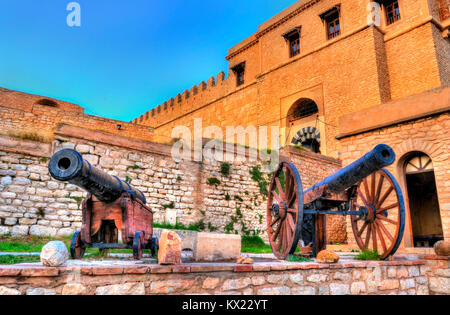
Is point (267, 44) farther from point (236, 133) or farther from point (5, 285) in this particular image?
point (5, 285)

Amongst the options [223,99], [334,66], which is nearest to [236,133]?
[223,99]

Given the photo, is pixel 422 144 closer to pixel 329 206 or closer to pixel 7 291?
pixel 329 206

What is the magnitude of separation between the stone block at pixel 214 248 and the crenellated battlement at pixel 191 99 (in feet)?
61.2

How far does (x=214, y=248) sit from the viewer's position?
428 centimetres

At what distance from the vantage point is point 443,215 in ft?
24.0

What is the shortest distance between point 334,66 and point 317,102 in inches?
76.2

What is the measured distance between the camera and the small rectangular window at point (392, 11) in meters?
15.6

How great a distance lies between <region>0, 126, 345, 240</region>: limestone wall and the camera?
25.3ft

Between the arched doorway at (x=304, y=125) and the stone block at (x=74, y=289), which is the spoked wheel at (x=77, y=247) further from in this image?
the arched doorway at (x=304, y=125)

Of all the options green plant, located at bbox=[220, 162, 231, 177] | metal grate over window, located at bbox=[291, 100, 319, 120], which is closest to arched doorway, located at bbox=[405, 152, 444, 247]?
green plant, located at bbox=[220, 162, 231, 177]

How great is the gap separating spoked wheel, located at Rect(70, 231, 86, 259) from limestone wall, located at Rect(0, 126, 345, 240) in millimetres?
4454

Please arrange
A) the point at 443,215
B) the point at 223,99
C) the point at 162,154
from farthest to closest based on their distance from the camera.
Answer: the point at 223,99 → the point at 162,154 → the point at 443,215

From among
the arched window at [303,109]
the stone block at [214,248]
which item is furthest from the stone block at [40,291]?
the arched window at [303,109]
